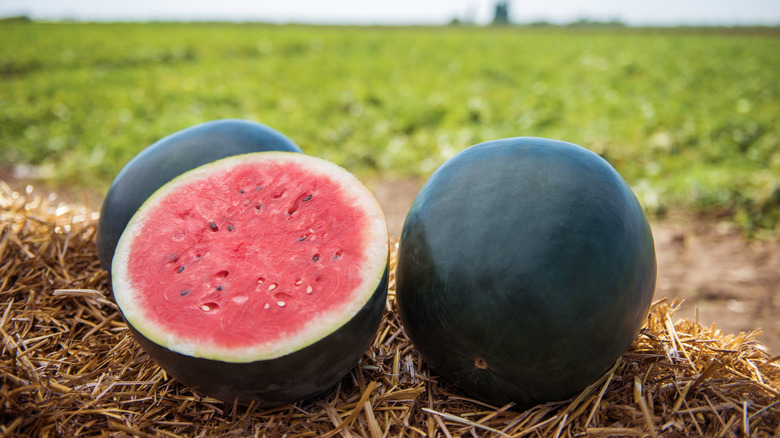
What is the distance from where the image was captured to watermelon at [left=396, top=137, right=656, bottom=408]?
1.96 m

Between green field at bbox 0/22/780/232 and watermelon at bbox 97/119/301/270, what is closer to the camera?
watermelon at bbox 97/119/301/270

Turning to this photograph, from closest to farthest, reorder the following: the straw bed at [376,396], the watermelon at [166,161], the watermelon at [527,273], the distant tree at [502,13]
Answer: the watermelon at [527,273], the straw bed at [376,396], the watermelon at [166,161], the distant tree at [502,13]

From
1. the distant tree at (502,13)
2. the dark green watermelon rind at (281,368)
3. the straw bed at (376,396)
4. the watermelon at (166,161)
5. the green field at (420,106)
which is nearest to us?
the dark green watermelon rind at (281,368)

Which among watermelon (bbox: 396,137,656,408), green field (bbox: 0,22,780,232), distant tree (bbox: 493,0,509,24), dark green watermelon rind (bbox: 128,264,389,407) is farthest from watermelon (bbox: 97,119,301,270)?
distant tree (bbox: 493,0,509,24)

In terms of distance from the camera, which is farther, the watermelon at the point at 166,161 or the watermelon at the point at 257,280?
the watermelon at the point at 166,161

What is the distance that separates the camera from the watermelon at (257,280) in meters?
1.85

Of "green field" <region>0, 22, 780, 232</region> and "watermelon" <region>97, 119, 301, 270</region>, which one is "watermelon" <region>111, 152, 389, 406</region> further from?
"green field" <region>0, 22, 780, 232</region>

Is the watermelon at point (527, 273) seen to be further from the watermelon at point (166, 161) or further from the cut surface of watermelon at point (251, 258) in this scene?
the watermelon at point (166, 161)

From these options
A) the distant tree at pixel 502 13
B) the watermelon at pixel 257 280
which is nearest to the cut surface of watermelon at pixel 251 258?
the watermelon at pixel 257 280

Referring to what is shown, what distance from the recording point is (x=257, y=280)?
6.51 ft

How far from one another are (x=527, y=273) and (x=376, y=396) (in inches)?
34.9

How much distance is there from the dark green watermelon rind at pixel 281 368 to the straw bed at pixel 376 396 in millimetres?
149

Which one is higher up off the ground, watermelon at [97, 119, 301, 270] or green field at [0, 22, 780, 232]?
watermelon at [97, 119, 301, 270]

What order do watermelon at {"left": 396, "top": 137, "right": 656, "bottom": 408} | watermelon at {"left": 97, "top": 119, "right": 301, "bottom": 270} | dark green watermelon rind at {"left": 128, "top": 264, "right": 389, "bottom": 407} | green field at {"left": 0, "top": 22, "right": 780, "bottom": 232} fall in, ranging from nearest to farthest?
dark green watermelon rind at {"left": 128, "top": 264, "right": 389, "bottom": 407} < watermelon at {"left": 396, "top": 137, "right": 656, "bottom": 408} < watermelon at {"left": 97, "top": 119, "right": 301, "bottom": 270} < green field at {"left": 0, "top": 22, "right": 780, "bottom": 232}
